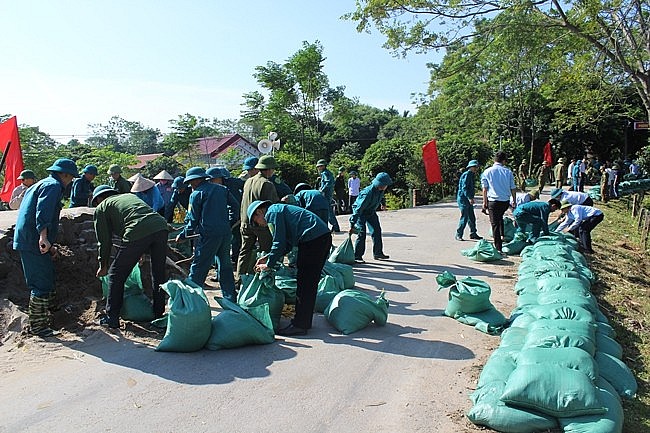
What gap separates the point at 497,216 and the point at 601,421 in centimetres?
619

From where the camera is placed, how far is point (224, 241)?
6016 mm

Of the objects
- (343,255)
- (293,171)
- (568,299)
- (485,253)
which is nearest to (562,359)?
(568,299)

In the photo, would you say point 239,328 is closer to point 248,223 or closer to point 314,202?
point 248,223

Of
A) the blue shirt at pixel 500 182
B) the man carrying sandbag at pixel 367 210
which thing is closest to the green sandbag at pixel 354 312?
the man carrying sandbag at pixel 367 210

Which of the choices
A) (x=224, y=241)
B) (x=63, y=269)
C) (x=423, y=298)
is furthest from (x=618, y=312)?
(x=63, y=269)

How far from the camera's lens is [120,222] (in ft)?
16.9

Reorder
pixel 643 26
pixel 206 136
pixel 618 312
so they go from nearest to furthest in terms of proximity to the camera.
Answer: pixel 618 312 < pixel 643 26 < pixel 206 136

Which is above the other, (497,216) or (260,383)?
(497,216)

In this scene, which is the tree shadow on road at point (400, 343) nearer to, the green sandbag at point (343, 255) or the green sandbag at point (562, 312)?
the green sandbag at point (562, 312)

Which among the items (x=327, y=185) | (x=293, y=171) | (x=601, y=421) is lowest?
(x=601, y=421)

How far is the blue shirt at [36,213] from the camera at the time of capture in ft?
16.3

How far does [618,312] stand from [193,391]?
519cm

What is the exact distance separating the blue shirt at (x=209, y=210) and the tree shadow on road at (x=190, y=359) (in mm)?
1339

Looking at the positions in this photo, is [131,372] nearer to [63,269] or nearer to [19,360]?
[19,360]
